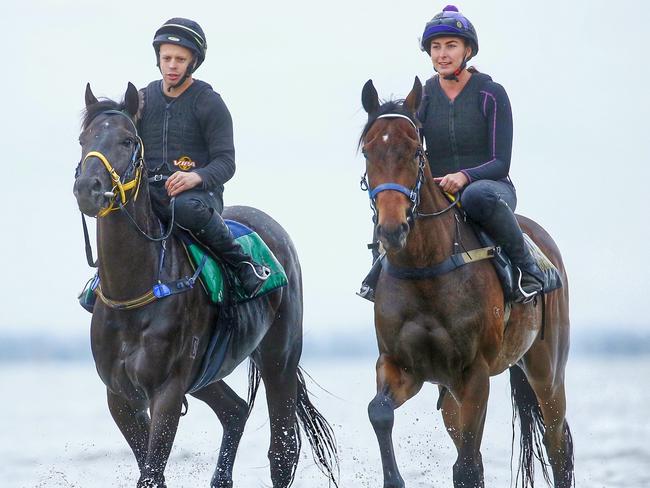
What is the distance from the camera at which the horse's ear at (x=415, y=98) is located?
897 cm

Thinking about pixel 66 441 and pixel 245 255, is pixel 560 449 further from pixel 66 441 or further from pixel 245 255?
pixel 66 441

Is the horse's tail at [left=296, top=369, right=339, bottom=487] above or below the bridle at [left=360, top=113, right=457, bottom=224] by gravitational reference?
below

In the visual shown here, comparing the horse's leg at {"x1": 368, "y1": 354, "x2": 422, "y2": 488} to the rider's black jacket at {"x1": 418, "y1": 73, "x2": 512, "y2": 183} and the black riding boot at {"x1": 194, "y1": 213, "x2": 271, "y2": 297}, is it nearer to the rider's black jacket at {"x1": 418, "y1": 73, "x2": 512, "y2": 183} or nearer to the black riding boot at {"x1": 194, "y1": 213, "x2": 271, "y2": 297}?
the black riding boot at {"x1": 194, "y1": 213, "x2": 271, "y2": 297}

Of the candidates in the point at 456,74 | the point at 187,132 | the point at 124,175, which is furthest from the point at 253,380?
the point at 456,74

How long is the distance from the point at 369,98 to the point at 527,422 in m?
3.40

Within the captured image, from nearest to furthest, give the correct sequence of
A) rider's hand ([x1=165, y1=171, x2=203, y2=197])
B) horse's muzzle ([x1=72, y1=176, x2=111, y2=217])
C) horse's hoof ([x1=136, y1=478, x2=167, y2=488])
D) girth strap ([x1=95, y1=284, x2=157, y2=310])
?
horse's muzzle ([x1=72, y1=176, x2=111, y2=217]), horse's hoof ([x1=136, y1=478, x2=167, y2=488]), girth strap ([x1=95, y1=284, x2=157, y2=310]), rider's hand ([x1=165, y1=171, x2=203, y2=197])

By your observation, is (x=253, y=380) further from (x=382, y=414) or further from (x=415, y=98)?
(x=415, y=98)

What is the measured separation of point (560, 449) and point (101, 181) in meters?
4.36

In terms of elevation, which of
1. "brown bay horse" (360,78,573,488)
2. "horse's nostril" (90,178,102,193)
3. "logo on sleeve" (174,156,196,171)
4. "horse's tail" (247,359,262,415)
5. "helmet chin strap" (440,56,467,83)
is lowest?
"horse's tail" (247,359,262,415)

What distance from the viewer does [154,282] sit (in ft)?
30.5

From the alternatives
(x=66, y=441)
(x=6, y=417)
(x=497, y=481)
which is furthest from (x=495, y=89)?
(x=6, y=417)

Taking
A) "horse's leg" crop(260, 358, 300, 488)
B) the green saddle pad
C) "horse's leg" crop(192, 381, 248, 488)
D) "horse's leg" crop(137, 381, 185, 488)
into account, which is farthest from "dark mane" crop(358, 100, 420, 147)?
"horse's leg" crop(192, 381, 248, 488)

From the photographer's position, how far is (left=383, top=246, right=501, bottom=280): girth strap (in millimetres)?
9047

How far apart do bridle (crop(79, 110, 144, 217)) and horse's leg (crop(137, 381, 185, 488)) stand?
123 centimetres
